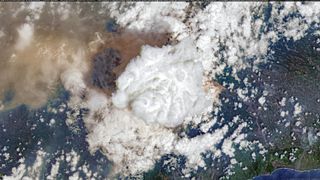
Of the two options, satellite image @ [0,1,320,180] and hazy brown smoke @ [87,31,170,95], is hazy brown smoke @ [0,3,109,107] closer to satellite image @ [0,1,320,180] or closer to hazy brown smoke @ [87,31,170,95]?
satellite image @ [0,1,320,180]

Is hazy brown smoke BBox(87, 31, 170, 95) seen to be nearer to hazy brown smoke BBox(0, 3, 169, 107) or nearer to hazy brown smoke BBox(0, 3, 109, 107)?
hazy brown smoke BBox(0, 3, 169, 107)

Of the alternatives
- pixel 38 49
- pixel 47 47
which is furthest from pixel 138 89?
pixel 38 49

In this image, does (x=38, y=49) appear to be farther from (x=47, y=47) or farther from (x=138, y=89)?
(x=138, y=89)

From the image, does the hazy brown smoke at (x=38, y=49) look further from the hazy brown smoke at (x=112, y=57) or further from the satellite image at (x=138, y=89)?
the hazy brown smoke at (x=112, y=57)

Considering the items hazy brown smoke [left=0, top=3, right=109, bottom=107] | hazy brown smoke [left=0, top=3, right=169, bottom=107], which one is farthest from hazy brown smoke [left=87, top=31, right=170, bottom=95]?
hazy brown smoke [left=0, top=3, right=109, bottom=107]

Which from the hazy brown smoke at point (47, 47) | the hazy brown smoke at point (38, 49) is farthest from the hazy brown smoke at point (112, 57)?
the hazy brown smoke at point (38, 49)

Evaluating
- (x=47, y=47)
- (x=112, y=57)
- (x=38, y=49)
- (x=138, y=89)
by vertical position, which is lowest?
(x=138, y=89)

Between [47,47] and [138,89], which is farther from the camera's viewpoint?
[47,47]

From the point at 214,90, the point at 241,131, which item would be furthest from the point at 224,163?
the point at 214,90
